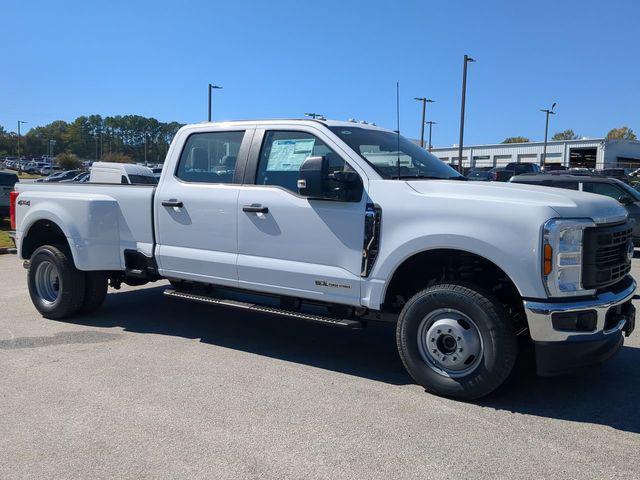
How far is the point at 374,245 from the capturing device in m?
4.67

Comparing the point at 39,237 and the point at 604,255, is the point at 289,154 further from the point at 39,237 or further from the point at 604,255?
the point at 39,237

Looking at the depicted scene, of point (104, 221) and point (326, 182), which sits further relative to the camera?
point (104, 221)

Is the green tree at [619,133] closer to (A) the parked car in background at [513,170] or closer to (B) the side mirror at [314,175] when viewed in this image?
(A) the parked car in background at [513,170]

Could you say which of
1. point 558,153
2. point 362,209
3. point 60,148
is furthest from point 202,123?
point 60,148

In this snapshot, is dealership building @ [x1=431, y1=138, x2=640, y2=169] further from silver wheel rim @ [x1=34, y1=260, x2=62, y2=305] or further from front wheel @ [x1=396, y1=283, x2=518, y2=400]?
front wheel @ [x1=396, y1=283, x2=518, y2=400]

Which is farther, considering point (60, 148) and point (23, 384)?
point (60, 148)

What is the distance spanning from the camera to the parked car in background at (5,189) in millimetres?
17172

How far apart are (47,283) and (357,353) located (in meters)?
3.82

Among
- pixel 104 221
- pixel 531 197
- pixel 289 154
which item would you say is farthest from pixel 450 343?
pixel 104 221

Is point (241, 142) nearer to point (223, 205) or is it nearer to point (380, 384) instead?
point (223, 205)

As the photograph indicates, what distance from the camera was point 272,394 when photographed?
453 centimetres

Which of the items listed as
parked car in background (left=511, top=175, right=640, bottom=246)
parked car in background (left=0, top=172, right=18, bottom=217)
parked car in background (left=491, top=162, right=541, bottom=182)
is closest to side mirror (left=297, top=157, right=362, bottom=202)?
parked car in background (left=511, top=175, right=640, bottom=246)


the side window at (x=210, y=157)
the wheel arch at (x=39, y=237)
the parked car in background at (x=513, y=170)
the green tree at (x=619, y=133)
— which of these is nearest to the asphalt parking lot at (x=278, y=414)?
the wheel arch at (x=39, y=237)

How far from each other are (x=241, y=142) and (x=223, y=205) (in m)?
0.65
